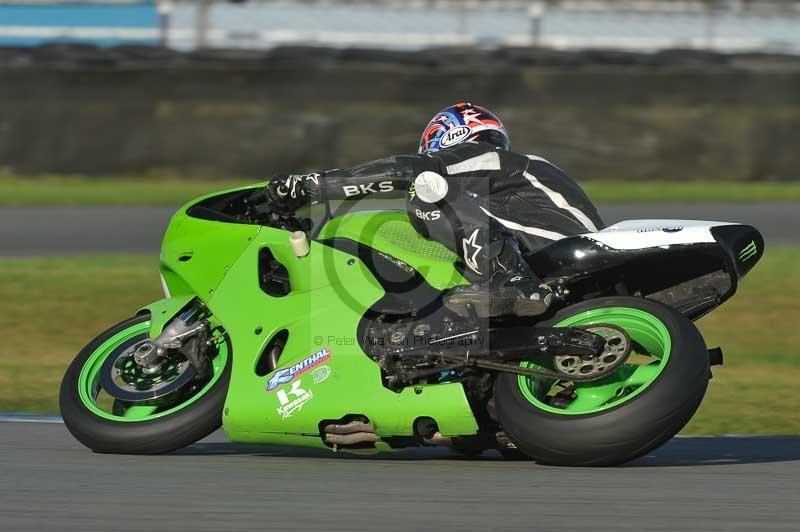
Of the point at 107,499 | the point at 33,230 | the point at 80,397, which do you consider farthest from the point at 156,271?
the point at 107,499

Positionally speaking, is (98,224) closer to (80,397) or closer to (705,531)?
(80,397)

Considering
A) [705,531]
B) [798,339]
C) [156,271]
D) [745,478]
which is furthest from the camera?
[156,271]

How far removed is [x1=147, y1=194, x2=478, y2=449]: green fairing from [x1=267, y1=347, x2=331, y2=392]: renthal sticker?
20mm

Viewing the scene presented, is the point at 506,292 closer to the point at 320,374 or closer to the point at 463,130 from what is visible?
the point at 320,374

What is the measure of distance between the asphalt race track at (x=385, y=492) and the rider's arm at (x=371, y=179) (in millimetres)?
1074

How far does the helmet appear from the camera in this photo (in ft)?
18.7

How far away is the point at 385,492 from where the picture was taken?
462 cm

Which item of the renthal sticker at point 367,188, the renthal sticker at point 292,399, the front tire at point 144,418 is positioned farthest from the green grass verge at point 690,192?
the renthal sticker at point 292,399

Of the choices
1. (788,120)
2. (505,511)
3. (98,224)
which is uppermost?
(505,511)

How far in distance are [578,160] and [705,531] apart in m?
12.3

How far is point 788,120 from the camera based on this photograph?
52.7 feet

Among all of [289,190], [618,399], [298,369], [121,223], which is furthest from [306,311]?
[121,223]

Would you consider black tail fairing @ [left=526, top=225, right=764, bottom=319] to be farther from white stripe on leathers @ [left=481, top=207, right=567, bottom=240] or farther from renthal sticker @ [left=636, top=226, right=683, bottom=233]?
white stripe on leathers @ [left=481, top=207, right=567, bottom=240]

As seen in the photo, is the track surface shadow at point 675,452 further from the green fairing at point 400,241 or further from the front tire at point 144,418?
the green fairing at point 400,241
